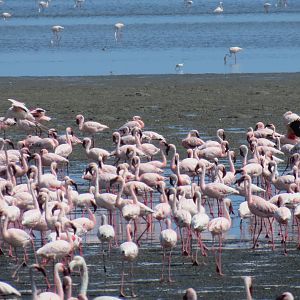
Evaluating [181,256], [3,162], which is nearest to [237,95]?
[3,162]

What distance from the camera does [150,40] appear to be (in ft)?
145

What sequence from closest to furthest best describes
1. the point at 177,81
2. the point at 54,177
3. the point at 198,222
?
the point at 198,222 → the point at 54,177 → the point at 177,81

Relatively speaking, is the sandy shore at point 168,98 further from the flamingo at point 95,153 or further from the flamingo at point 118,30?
the flamingo at point 118,30

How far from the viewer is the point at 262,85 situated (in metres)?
28.0

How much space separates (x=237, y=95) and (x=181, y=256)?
1485cm

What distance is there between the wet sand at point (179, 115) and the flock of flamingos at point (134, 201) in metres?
0.19

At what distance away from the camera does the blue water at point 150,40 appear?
112ft

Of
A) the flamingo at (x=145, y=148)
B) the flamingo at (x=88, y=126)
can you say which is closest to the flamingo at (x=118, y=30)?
the flamingo at (x=88, y=126)

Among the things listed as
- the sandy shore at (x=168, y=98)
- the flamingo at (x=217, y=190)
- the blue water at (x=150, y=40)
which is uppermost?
the blue water at (x=150, y=40)

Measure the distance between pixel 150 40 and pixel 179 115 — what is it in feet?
71.2

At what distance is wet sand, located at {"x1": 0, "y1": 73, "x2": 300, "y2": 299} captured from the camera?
1038 centimetres

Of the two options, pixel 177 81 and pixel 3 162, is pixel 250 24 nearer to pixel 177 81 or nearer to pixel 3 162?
pixel 177 81

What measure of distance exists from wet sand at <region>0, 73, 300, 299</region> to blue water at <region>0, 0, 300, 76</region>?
3274 mm

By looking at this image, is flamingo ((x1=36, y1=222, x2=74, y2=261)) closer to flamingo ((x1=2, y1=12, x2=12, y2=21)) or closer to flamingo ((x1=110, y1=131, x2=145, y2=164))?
flamingo ((x1=110, y1=131, x2=145, y2=164))
